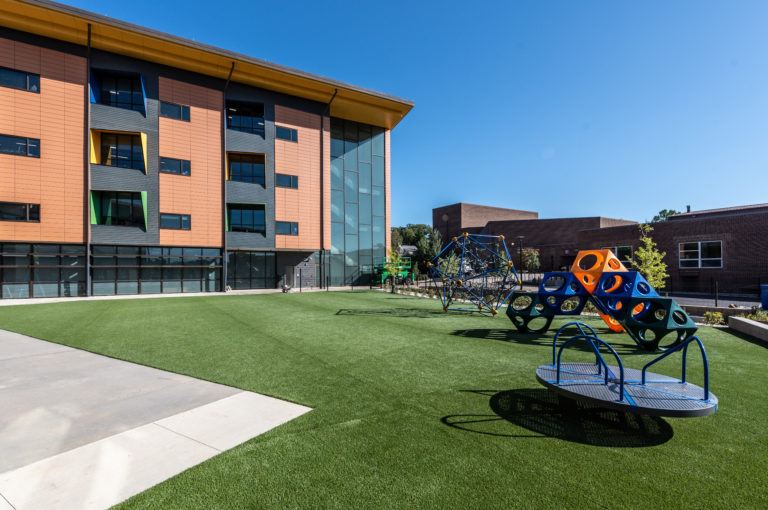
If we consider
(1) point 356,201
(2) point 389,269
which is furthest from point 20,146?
(2) point 389,269

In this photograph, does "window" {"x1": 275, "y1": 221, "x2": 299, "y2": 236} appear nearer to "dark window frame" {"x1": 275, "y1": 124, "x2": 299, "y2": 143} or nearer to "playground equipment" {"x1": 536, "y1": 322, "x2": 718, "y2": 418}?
"dark window frame" {"x1": 275, "y1": 124, "x2": 299, "y2": 143}

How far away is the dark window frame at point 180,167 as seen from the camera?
85.1ft

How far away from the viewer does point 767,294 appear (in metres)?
15.4

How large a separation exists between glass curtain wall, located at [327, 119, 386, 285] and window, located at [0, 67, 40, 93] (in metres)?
21.0

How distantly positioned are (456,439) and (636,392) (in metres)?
2.34

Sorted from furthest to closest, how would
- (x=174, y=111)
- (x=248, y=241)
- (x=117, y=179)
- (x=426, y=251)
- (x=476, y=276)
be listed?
(x=426, y=251), (x=248, y=241), (x=174, y=111), (x=117, y=179), (x=476, y=276)

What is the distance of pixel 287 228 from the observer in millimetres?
30688

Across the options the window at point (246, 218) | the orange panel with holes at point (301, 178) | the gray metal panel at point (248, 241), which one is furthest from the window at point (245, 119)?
the gray metal panel at point (248, 241)

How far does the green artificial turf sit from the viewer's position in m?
3.16

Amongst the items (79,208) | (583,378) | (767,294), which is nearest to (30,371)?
(583,378)

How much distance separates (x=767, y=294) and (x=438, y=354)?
17032 millimetres

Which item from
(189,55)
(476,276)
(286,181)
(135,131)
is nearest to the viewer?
(476,276)

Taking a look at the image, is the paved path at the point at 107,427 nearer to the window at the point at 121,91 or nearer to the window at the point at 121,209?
the window at the point at 121,209

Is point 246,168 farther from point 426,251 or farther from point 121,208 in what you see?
point 426,251
